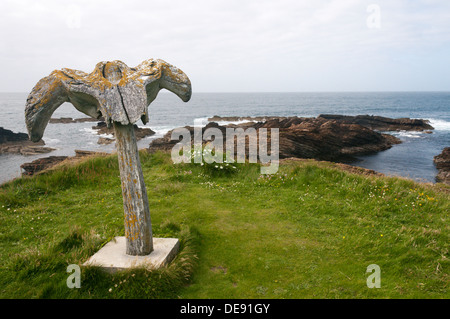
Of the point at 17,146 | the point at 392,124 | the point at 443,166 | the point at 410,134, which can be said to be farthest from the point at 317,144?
the point at 17,146

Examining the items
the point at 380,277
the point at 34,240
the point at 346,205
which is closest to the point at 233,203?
the point at 346,205

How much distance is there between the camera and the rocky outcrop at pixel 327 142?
95.6ft

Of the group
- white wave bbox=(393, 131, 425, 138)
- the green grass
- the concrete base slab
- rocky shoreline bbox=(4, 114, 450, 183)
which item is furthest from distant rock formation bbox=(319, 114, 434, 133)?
the concrete base slab

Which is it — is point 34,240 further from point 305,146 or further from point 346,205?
point 305,146

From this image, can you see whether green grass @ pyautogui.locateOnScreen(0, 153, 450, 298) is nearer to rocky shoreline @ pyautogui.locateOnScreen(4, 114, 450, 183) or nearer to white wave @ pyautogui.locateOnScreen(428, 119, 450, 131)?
rocky shoreline @ pyautogui.locateOnScreen(4, 114, 450, 183)

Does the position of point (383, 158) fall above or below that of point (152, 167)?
below

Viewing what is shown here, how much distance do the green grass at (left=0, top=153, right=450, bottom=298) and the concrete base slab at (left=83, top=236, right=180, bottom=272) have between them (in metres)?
0.17

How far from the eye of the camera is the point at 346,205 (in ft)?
27.8

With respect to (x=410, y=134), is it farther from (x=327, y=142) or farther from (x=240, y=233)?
(x=240, y=233)

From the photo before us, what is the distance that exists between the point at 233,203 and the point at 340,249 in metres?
3.52

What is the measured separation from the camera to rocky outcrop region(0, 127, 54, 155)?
3578 cm

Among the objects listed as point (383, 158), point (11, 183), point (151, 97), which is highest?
point (151, 97)

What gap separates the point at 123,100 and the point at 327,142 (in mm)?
31192

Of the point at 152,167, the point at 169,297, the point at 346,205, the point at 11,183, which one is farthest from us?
the point at 152,167
